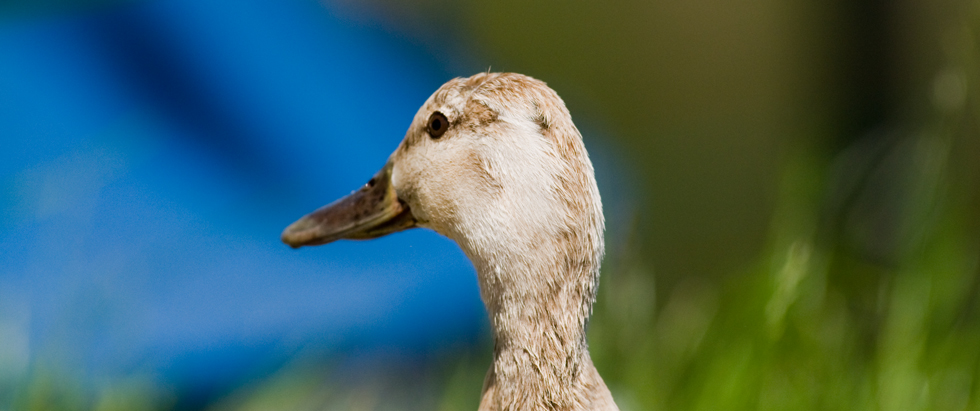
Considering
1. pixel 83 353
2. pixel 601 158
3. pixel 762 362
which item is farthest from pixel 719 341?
pixel 83 353

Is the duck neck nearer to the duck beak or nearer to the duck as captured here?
the duck

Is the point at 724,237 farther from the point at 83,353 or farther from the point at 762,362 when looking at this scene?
the point at 83,353

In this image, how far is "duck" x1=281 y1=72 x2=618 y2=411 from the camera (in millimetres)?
660

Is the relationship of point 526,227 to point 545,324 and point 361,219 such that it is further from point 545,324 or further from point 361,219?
point 361,219

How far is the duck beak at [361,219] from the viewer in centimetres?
77

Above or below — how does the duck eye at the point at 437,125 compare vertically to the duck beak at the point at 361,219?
above

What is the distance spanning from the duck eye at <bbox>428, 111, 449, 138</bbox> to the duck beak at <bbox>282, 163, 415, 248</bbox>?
7 cm

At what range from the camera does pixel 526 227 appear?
663mm

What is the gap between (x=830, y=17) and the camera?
201cm

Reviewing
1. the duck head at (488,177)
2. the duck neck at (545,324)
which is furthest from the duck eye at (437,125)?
the duck neck at (545,324)

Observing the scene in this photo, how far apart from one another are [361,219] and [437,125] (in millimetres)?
127

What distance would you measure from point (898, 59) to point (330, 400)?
5.46 ft

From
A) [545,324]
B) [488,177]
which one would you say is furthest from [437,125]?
[545,324]

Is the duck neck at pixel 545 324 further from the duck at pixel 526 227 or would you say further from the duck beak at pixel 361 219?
the duck beak at pixel 361 219
